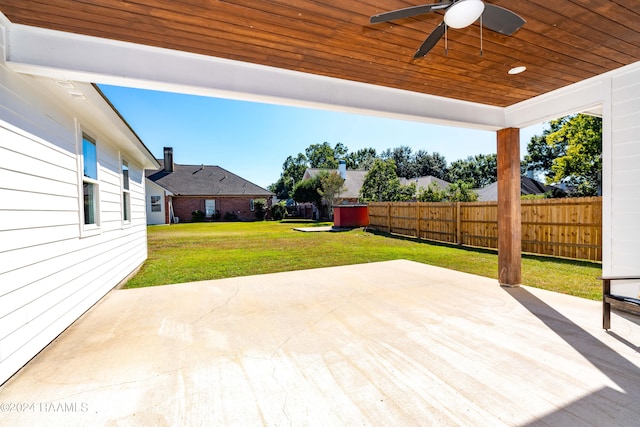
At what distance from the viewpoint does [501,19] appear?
7.59 feet

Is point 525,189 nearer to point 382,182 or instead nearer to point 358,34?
point 382,182

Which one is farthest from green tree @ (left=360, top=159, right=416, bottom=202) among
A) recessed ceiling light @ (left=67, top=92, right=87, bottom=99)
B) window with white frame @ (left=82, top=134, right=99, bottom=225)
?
recessed ceiling light @ (left=67, top=92, right=87, bottom=99)

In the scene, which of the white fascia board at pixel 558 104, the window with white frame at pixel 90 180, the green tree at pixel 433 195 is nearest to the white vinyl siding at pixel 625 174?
the white fascia board at pixel 558 104

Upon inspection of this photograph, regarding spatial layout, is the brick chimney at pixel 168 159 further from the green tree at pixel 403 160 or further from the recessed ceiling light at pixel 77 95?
the green tree at pixel 403 160

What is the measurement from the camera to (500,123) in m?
4.96

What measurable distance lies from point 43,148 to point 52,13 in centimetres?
142

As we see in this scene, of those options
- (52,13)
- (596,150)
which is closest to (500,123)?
(52,13)

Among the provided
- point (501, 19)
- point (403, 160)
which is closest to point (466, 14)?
point (501, 19)

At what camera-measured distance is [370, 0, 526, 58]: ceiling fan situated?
2129mm

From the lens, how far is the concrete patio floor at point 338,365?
196 cm

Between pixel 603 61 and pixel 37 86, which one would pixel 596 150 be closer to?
pixel 603 61

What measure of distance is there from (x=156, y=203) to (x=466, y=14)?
924 inches

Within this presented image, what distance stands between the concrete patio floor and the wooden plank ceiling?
9.64 ft

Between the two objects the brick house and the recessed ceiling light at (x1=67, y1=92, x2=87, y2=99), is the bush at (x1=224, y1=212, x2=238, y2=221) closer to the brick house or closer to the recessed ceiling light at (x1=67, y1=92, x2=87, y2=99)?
the brick house
